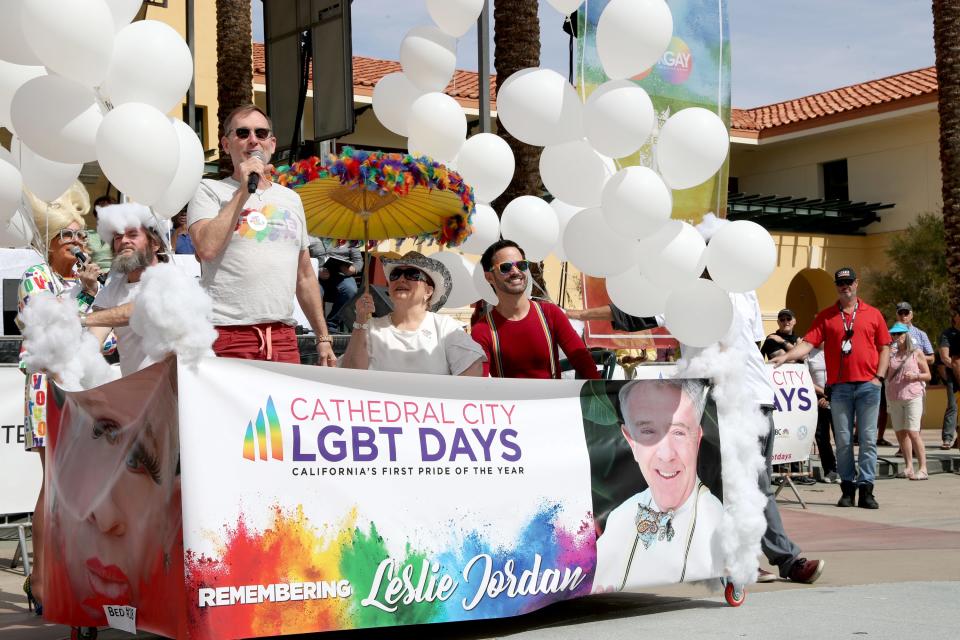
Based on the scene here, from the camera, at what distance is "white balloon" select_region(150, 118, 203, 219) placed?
192 inches

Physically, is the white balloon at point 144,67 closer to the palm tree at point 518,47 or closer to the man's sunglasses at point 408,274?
the man's sunglasses at point 408,274

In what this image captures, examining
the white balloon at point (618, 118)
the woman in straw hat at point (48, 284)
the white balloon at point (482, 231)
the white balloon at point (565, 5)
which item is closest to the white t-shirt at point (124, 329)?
the woman in straw hat at point (48, 284)

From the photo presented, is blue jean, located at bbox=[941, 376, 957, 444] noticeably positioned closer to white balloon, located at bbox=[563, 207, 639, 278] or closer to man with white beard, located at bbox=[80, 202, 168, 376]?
white balloon, located at bbox=[563, 207, 639, 278]

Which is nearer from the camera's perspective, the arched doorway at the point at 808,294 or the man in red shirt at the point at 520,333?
the man in red shirt at the point at 520,333

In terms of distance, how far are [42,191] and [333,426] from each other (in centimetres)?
210

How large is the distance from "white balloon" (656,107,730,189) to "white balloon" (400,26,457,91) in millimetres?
1521

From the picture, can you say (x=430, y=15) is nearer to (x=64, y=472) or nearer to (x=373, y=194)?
(x=373, y=194)

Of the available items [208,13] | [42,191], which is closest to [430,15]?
[42,191]

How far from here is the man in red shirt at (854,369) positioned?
33.6ft

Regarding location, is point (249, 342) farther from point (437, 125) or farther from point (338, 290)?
point (338, 290)

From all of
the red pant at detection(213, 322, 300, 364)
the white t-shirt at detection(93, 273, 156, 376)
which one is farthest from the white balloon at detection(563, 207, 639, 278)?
the white t-shirt at detection(93, 273, 156, 376)

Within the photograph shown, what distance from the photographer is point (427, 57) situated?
277 inches

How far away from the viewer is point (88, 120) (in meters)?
4.88

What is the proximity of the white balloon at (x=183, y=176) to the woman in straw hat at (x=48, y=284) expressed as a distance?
0.89 m
